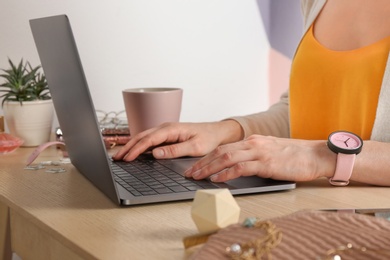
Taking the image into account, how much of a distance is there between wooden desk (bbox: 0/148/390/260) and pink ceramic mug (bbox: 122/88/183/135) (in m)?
0.29

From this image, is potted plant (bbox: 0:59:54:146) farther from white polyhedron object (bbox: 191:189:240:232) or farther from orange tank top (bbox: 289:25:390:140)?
white polyhedron object (bbox: 191:189:240:232)

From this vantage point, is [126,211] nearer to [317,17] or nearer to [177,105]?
[177,105]

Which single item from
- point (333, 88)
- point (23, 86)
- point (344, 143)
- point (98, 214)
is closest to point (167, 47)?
point (23, 86)

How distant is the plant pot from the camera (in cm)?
155

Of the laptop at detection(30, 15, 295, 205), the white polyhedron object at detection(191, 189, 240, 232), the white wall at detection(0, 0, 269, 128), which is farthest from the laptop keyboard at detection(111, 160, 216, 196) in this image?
the white wall at detection(0, 0, 269, 128)

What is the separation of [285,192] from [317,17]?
1.87ft

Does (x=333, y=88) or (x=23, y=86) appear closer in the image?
(x=333, y=88)

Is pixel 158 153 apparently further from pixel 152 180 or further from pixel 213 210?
pixel 213 210

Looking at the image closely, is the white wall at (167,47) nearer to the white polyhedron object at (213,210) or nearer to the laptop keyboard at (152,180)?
the laptop keyboard at (152,180)

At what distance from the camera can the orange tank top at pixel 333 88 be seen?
4.25ft

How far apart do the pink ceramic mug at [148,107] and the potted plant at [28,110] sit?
0.23 meters

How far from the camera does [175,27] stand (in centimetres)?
234

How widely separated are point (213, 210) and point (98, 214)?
217mm

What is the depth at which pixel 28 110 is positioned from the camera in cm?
156
